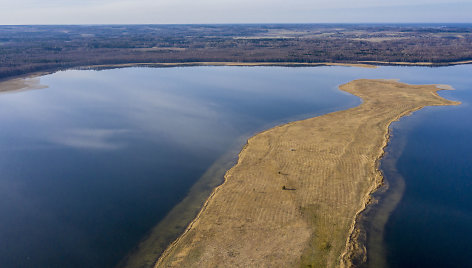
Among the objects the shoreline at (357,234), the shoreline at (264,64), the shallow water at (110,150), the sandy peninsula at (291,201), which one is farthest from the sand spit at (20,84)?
the shoreline at (357,234)

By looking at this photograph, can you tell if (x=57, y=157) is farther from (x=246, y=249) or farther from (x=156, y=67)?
(x=156, y=67)

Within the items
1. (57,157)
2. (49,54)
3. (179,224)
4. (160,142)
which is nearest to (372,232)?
(179,224)

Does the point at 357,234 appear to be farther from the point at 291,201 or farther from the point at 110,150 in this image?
the point at 110,150

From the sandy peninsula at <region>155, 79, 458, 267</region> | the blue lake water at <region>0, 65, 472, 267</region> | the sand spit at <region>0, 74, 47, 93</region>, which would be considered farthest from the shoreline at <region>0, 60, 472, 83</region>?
the sandy peninsula at <region>155, 79, 458, 267</region>

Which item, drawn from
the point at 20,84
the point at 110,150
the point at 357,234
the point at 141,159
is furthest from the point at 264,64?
the point at 357,234

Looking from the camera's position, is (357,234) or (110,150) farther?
(110,150)
